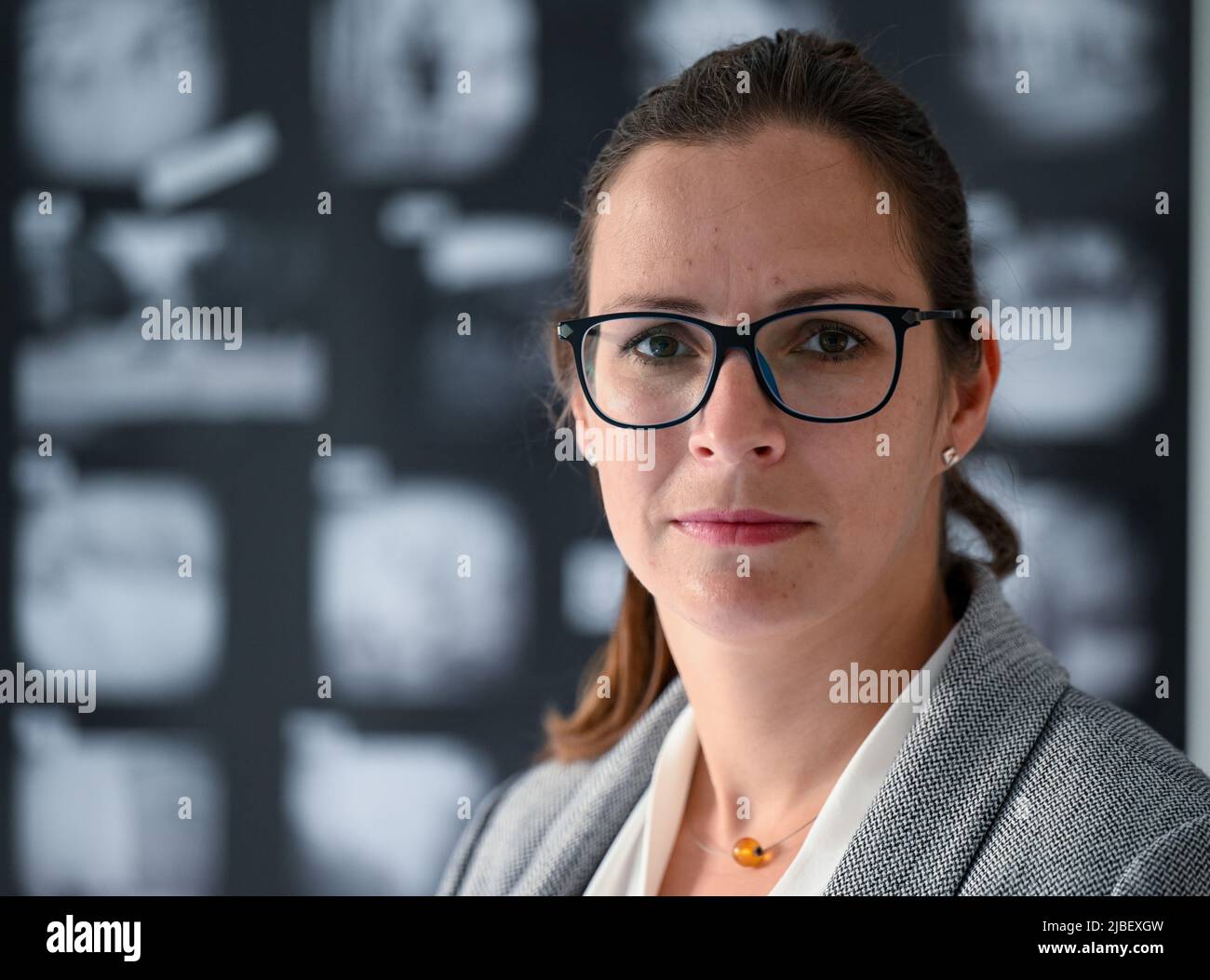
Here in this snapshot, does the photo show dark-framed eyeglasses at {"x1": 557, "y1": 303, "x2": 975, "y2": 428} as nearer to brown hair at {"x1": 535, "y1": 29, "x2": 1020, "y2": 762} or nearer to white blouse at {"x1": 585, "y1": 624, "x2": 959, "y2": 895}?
brown hair at {"x1": 535, "y1": 29, "x2": 1020, "y2": 762}

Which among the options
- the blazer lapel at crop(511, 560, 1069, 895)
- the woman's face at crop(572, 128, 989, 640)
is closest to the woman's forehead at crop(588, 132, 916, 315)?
the woman's face at crop(572, 128, 989, 640)

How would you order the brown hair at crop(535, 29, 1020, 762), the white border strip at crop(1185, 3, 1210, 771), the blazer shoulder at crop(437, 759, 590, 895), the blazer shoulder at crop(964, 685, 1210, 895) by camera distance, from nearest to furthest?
the blazer shoulder at crop(964, 685, 1210, 895), the brown hair at crop(535, 29, 1020, 762), the white border strip at crop(1185, 3, 1210, 771), the blazer shoulder at crop(437, 759, 590, 895)

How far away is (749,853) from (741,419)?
0.36 m

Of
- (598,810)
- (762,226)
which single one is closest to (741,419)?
(762,226)

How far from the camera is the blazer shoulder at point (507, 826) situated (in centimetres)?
99

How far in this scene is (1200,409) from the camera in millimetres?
883

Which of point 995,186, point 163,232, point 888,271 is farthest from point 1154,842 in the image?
point 163,232

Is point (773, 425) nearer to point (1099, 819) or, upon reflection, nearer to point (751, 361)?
point (751, 361)

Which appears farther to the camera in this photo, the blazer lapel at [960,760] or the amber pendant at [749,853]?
the amber pendant at [749,853]

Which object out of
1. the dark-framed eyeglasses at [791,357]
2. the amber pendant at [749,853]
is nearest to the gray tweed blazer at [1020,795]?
the amber pendant at [749,853]

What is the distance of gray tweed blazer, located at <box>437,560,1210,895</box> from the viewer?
0.67m

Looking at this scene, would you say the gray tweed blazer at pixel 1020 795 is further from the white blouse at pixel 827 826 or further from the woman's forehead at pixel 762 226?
the woman's forehead at pixel 762 226

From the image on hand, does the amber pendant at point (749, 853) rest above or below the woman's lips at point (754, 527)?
below

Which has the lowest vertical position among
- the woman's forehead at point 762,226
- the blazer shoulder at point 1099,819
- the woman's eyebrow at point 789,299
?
the blazer shoulder at point 1099,819
